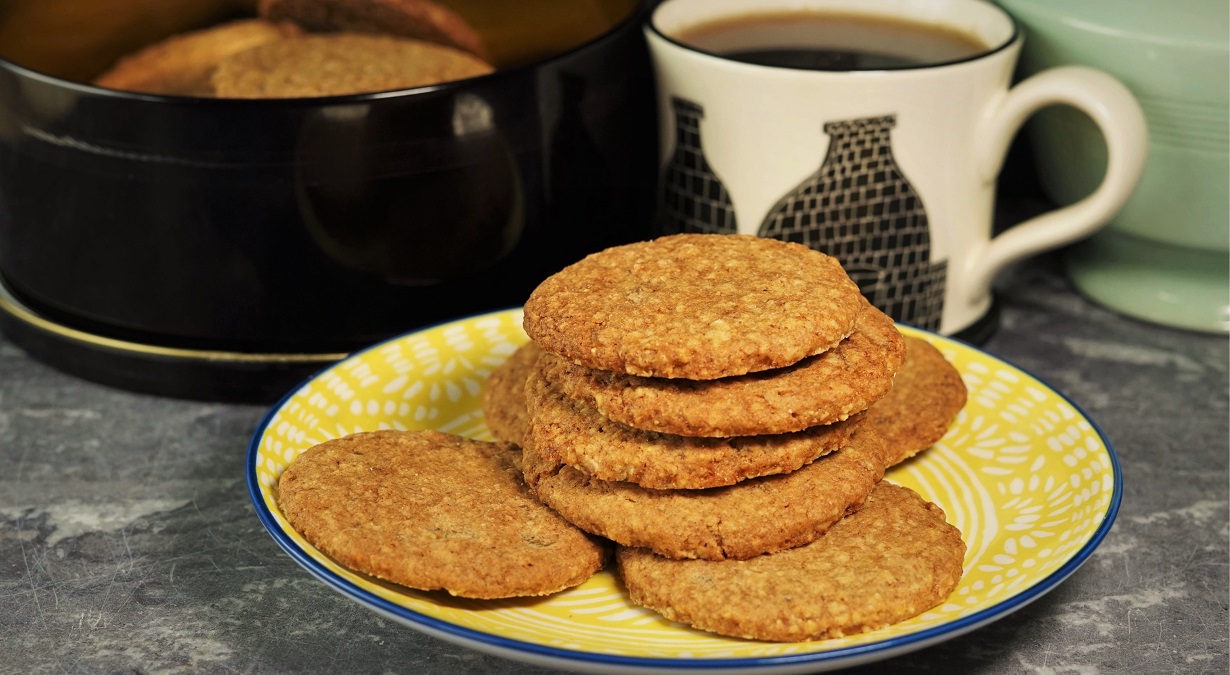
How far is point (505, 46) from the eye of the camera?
46.2 inches

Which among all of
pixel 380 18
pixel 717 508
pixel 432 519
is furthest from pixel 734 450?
pixel 380 18

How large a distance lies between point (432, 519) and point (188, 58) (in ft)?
1.90

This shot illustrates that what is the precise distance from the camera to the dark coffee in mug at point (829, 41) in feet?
3.31

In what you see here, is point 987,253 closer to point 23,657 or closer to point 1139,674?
point 1139,674

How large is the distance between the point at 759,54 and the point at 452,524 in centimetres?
49

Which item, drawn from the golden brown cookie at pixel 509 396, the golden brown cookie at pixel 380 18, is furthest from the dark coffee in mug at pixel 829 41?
the golden brown cookie at pixel 509 396

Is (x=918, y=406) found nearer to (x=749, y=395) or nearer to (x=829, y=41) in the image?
(x=749, y=395)

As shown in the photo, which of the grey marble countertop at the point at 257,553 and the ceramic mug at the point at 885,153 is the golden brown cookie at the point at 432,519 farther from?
the ceramic mug at the point at 885,153

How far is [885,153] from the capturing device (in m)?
0.98

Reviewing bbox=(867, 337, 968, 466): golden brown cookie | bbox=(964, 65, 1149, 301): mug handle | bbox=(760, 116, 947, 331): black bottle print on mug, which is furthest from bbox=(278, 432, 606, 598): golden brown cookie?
bbox=(964, 65, 1149, 301): mug handle

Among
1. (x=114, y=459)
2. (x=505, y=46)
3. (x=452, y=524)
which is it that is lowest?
(x=114, y=459)

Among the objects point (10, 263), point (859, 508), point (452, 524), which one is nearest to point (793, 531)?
point (859, 508)

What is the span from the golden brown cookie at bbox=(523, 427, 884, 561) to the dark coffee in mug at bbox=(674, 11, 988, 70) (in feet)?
1.29

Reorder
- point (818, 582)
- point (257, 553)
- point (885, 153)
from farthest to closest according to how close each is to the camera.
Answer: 1. point (885, 153)
2. point (257, 553)
3. point (818, 582)
